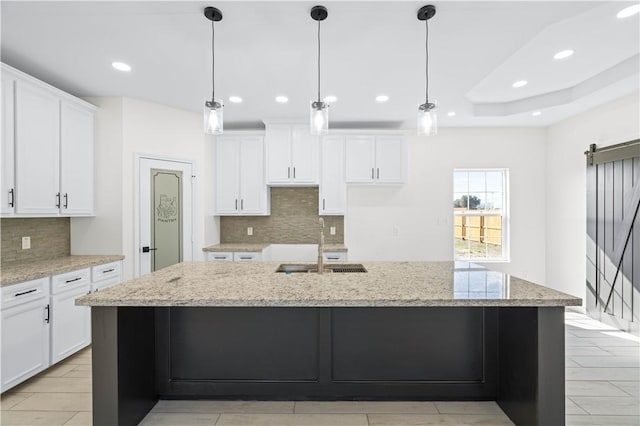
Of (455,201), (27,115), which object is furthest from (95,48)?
(455,201)

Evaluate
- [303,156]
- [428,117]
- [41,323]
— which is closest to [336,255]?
[303,156]

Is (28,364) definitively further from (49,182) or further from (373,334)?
(373,334)

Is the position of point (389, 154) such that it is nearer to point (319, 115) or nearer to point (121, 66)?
point (319, 115)

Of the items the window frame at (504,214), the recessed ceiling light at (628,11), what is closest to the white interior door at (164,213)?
the window frame at (504,214)

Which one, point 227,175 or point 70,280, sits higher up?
point 227,175

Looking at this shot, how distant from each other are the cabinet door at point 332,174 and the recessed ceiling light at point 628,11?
9.88 feet

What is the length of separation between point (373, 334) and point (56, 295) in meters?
2.68

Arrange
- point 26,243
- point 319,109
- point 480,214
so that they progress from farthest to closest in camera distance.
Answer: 1. point 480,214
2. point 26,243
3. point 319,109

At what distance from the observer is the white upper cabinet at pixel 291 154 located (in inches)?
183

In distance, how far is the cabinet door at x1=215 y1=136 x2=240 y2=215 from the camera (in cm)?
473

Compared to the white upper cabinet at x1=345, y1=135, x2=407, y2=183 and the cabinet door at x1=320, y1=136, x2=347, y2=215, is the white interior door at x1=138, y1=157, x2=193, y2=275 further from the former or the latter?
the white upper cabinet at x1=345, y1=135, x2=407, y2=183

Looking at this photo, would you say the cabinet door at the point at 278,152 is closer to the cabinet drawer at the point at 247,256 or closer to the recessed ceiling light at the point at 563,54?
the cabinet drawer at the point at 247,256

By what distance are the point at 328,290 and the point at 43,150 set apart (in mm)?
2983

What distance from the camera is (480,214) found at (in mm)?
5211
